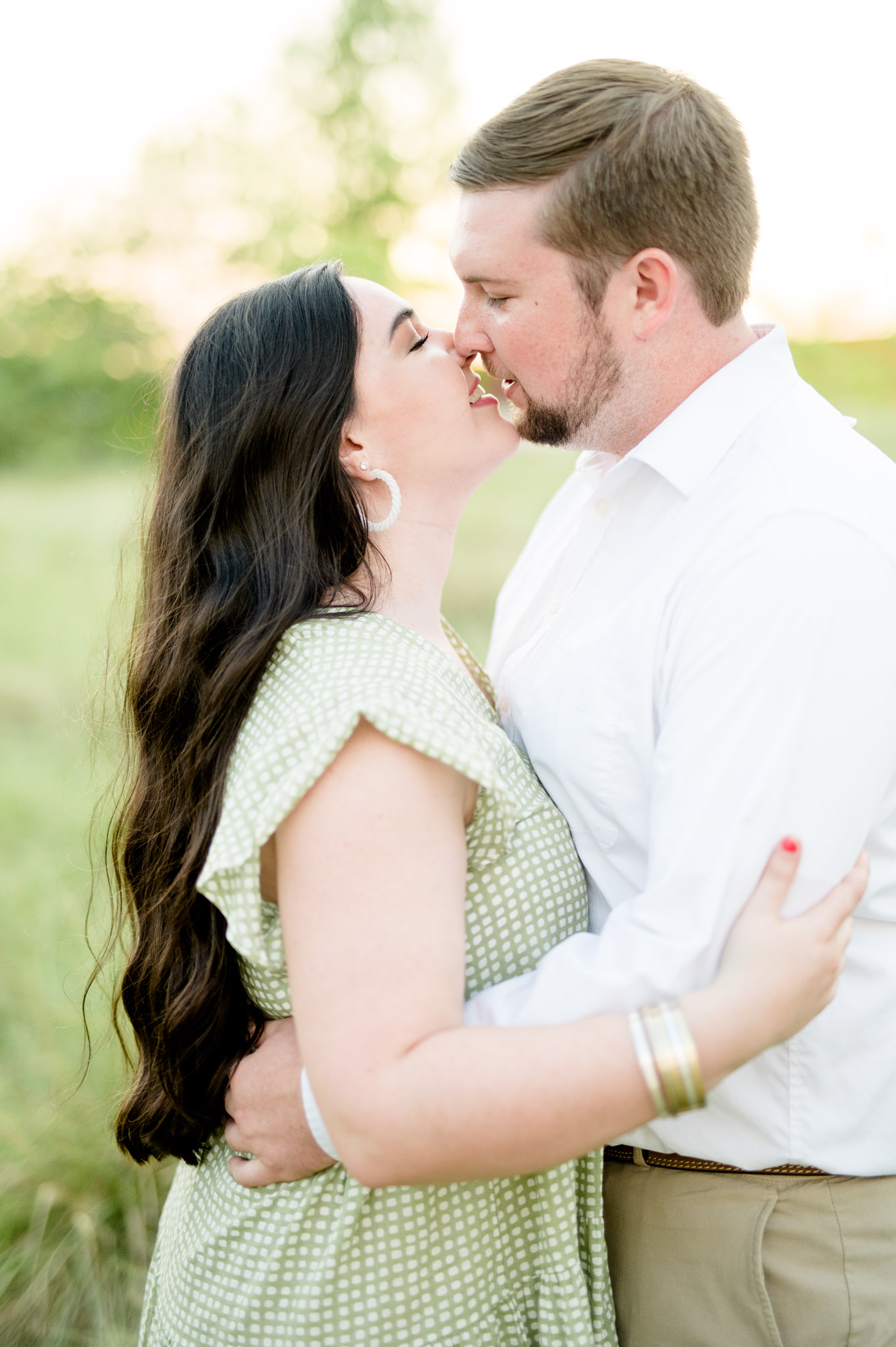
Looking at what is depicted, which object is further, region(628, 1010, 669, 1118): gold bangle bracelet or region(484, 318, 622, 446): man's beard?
region(484, 318, 622, 446): man's beard

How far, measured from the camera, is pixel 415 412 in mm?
1771

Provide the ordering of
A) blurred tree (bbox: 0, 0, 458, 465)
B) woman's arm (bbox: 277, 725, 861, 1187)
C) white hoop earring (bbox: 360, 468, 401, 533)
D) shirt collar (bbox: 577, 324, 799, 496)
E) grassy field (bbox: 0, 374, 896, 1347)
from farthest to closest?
blurred tree (bbox: 0, 0, 458, 465) → grassy field (bbox: 0, 374, 896, 1347) → white hoop earring (bbox: 360, 468, 401, 533) → shirt collar (bbox: 577, 324, 799, 496) → woman's arm (bbox: 277, 725, 861, 1187)

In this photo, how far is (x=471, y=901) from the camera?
4.73 ft

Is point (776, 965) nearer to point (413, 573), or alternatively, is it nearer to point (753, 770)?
point (753, 770)

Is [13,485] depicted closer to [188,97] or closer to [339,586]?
[188,97]

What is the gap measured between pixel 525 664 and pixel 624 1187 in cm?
86

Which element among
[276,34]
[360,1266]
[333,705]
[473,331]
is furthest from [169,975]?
[276,34]

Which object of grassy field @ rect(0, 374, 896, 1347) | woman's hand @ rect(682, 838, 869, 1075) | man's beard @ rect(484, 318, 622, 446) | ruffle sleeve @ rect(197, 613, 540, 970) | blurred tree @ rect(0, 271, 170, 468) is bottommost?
grassy field @ rect(0, 374, 896, 1347)

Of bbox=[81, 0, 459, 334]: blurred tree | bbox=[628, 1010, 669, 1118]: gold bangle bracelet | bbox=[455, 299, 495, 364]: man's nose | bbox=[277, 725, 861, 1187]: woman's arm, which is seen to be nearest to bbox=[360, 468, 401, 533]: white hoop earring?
bbox=[455, 299, 495, 364]: man's nose

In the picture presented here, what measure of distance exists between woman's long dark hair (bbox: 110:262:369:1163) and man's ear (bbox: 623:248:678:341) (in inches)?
19.5

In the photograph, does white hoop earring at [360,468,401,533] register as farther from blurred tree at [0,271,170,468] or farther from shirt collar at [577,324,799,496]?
blurred tree at [0,271,170,468]

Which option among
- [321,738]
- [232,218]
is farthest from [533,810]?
[232,218]

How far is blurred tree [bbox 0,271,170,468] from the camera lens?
8.66 metres

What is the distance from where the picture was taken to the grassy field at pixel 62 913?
7.76ft
